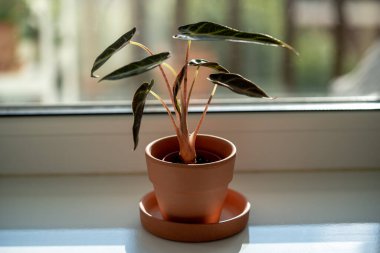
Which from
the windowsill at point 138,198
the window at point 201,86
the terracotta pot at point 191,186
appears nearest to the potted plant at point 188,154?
the terracotta pot at point 191,186

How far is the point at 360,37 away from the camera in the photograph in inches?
44.4

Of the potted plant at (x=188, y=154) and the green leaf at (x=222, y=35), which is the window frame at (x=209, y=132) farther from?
the green leaf at (x=222, y=35)

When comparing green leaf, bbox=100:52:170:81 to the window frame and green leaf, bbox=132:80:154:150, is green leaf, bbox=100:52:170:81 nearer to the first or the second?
green leaf, bbox=132:80:154:150

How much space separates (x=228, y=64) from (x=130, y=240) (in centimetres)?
46

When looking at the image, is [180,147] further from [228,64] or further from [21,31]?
[21,31]

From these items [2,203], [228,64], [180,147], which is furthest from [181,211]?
[228,64]

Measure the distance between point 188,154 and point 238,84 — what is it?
0.46 ft

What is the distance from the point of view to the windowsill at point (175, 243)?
2.51ft

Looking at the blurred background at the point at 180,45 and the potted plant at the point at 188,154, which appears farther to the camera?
the blurred background at the point at 180,45

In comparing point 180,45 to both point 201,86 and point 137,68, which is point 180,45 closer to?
point 201,86

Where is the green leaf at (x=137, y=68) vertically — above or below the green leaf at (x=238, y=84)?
above

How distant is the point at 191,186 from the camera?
72cm

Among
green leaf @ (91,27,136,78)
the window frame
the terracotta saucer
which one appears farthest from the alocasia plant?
the window frame

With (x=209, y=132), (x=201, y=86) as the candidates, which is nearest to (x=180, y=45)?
(x=201, y=86)
